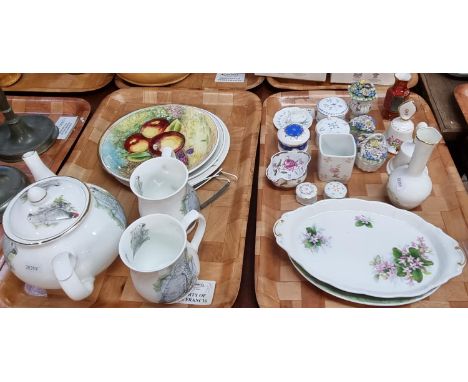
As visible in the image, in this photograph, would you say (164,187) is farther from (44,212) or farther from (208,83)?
(208,83)

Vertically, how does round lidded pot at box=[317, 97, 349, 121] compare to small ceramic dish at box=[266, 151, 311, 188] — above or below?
above

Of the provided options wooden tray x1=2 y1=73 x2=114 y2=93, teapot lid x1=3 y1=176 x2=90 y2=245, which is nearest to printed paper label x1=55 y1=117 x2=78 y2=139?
wooden tray x1=2 y1=73 x2=114 y2=93

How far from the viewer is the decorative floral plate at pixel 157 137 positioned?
1021 mm

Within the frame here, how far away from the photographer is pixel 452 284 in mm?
815

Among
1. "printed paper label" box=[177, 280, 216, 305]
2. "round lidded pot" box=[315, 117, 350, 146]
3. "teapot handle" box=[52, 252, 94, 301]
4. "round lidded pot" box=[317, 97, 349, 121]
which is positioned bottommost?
"printed paper label" box=[177, 280, 216, 305]

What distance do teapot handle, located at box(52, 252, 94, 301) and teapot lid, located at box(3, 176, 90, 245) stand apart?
0.16ft

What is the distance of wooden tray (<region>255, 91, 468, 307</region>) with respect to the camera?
80 centimetres

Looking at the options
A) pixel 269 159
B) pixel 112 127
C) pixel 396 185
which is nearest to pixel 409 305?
pixel 396 185

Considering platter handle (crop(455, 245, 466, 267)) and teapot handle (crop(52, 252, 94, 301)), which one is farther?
platter handle (crop(455, 245, 466, 267))

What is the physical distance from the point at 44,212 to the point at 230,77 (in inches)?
30.5

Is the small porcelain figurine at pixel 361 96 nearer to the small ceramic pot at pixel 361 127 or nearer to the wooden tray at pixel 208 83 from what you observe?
the small ceramic pot at pixel 361 127

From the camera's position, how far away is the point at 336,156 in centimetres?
95

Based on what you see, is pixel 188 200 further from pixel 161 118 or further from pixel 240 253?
pixel 161 118

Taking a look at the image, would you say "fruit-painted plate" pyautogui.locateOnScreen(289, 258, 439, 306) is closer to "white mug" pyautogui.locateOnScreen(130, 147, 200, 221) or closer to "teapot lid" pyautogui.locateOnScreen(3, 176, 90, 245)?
"white mug" pyautogui.locateOnScreen(130, 147, 200, 221)
